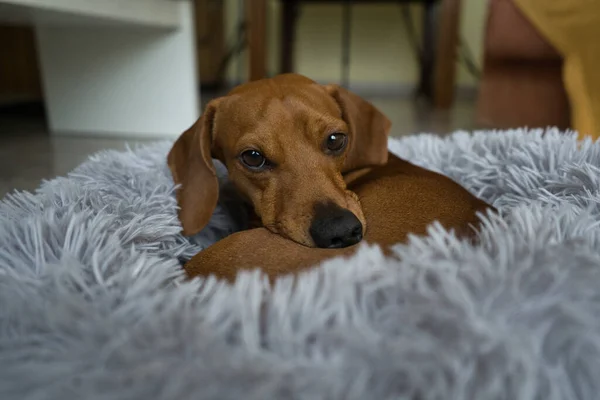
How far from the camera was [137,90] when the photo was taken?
273cm

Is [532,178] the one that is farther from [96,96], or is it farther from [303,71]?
[303,71]

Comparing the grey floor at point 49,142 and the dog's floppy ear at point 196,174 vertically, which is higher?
the dog's floppy ear at point 196,174

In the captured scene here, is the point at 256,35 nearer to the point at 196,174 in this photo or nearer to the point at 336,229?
the point at 196,174

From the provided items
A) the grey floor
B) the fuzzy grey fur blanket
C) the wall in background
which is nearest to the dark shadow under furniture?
the wall in background

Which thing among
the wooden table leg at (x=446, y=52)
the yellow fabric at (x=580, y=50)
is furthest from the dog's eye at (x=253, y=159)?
the wooden table leg at (x=446, y=52)

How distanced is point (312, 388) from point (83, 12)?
1788 mm

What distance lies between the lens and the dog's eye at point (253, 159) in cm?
111

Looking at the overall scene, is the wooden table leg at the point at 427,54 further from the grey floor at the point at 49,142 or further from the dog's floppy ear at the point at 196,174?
the dog's floppy ear at the point at 196,174

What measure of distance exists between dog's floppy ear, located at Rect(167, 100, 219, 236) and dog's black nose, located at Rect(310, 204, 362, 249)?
0.30m

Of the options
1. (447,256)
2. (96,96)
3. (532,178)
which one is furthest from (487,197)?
(96,96)

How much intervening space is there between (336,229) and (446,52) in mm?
3654

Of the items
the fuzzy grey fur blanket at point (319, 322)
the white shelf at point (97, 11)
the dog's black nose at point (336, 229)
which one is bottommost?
the dog's black nose at point (336, 229)

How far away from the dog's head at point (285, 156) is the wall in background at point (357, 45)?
14.5ft

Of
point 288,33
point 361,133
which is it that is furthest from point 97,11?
point 288,33
